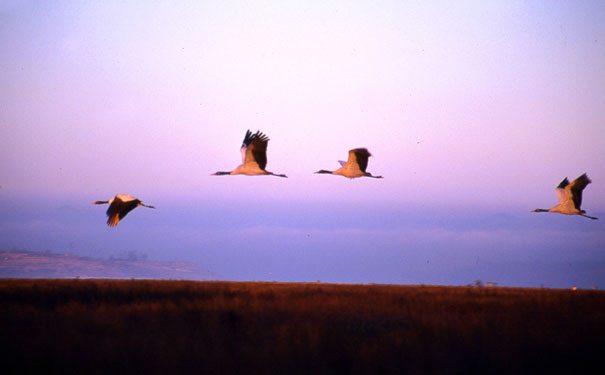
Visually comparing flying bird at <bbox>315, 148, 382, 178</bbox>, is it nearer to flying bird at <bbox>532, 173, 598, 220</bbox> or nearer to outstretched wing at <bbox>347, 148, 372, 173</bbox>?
outstretched wing at <bbox>347, 148, 372, 173</bbox>

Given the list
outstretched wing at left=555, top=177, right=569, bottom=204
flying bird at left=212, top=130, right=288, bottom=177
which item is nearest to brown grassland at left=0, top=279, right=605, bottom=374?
flying bird at left=212, top=130, right=288, bottom=177

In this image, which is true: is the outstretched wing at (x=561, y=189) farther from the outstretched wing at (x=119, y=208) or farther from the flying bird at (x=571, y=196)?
the outstretched wing at (x=119, y=208)

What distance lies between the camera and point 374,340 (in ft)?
30.0

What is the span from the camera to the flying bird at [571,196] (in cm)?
1683

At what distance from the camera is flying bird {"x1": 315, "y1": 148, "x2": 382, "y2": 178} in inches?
592

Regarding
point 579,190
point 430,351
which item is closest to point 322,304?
point 430,351

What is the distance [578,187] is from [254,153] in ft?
29.9

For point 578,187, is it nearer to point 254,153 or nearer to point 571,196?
point 571,196

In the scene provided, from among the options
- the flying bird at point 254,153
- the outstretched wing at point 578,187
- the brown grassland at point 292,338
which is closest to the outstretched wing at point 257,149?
the flying bird at point 254,153

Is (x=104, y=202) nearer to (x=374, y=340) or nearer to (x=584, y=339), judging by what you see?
(x=374, y=340)

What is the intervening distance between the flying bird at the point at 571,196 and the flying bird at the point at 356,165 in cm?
593

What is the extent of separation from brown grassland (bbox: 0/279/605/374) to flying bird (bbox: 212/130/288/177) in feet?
10.6

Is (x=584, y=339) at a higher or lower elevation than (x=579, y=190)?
lower

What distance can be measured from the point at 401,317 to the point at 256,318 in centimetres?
292
